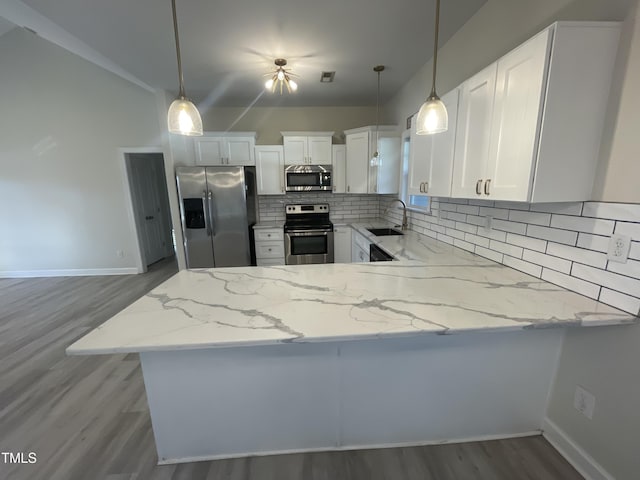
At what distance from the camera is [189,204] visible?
3.54m

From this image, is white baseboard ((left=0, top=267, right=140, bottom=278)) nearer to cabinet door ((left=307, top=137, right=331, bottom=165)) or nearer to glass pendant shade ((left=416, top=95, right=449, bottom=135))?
cabinet door ((left=307, top=137, right=331, bottom=165))

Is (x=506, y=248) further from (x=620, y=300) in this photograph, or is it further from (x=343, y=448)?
(x=343, y=448)

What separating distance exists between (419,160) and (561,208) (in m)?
1.21

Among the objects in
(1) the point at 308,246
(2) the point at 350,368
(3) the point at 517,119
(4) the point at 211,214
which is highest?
(3) the point at 517,119

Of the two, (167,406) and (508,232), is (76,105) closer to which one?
(167,406)

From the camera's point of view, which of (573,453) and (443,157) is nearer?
(573,453)

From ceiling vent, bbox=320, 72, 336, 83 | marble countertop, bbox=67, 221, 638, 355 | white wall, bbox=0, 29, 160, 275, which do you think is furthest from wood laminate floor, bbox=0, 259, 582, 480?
ceiling vent, bbox=320, 72, 336, 83

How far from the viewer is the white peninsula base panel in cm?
126

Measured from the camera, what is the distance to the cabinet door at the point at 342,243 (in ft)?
12.8

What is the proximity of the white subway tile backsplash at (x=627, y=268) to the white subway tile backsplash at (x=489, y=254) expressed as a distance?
64 centimetres

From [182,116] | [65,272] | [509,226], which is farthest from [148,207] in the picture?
[509,226]

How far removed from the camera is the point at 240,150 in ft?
12.5

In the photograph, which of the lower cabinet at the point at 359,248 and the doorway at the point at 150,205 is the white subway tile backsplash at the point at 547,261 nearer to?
the lower cabinet at the point at 359,248

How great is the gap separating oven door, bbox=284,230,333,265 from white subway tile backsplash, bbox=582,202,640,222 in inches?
113
